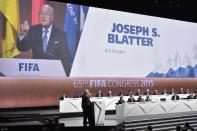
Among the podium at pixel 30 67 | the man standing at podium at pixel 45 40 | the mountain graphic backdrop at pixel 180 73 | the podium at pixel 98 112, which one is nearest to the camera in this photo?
the podium at pixel 98 112

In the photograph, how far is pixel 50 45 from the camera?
60.2 ft

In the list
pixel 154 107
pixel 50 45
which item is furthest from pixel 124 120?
pixel 50 45

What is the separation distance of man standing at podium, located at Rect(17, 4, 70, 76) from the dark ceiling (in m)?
1.55

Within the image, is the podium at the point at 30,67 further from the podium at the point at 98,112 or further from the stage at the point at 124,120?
the podium at the point at 98,112

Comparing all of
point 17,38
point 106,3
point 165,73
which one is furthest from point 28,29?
point 165,73

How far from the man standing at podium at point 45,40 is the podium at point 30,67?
0.24m

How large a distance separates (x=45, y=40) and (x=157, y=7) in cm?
810

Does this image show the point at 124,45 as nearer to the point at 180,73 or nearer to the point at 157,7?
the point at 157,7

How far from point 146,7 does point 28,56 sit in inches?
327

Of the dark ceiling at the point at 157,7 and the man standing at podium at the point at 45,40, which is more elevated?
the dark ceiling at the point at 157,7

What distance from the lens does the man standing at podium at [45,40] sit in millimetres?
17609

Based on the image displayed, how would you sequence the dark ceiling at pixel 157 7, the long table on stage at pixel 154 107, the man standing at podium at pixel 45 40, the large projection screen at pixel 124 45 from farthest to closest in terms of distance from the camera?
the dark ceiling at pixel 157 7 → the large projection screen at pixel 124 45 → the man standing at podium at pixel 45 40 → the long table on stage at pixel 154 107

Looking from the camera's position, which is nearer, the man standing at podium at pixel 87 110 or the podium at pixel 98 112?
the man standing at podium at pixel 87 110

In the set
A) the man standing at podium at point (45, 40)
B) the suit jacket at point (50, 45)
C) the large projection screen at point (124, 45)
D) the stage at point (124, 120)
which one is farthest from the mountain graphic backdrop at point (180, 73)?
the stage at point (124, 120)
